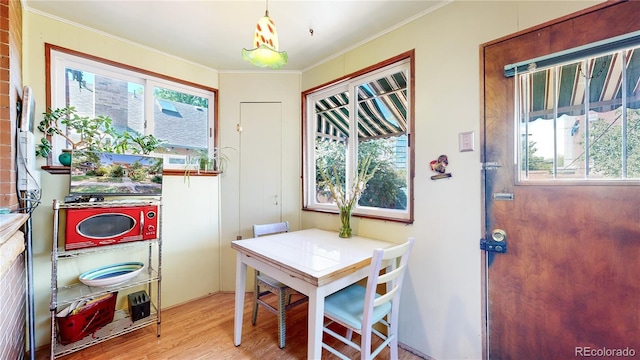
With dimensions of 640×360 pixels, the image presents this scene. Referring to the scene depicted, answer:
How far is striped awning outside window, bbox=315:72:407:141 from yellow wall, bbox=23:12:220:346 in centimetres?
133

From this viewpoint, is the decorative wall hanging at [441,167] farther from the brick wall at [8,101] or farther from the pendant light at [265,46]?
the brick wall at [8,101]

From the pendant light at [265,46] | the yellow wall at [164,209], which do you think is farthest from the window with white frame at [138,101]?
the pendant light at [265,46]

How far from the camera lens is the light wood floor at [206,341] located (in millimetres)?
1736

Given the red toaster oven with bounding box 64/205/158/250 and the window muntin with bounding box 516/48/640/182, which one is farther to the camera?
the red toaster oven with bounding box 64/205/158/250

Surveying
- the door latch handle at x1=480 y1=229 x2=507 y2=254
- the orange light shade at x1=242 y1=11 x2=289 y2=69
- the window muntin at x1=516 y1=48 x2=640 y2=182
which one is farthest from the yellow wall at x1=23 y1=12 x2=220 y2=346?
the window muntin at x1=516 y1=48 x2=640 y2=182

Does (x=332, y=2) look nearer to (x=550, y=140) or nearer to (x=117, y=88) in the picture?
(x=550, y=140)

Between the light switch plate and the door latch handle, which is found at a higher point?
the light switch plate

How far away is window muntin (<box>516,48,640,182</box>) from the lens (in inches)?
44.8

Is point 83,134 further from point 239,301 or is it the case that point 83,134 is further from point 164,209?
point 239,301

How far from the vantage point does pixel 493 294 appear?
147 cm

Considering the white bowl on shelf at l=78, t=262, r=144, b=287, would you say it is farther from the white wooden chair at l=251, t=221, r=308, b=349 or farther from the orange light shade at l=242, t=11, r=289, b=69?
the orange light shade at l=242, t=11, r=289, b=69

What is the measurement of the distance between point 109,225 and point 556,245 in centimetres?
287

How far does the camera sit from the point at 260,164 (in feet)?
8.95

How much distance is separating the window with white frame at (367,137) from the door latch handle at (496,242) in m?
0.47
